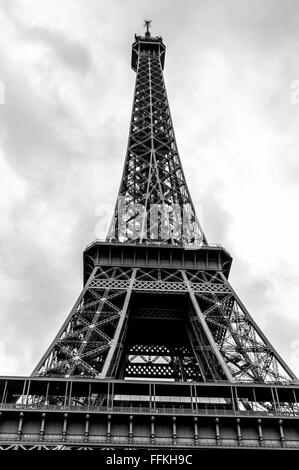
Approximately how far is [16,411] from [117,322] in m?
13.6

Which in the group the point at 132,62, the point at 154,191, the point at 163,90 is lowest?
the point at 154,191

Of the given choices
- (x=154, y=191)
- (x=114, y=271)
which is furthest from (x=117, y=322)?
(x=154, y=191)

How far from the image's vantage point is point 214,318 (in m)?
42.1

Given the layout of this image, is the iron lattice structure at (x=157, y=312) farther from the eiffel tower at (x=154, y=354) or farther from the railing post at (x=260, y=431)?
the railing post at (x=260, y=431)

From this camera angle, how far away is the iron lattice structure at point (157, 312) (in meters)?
36.4

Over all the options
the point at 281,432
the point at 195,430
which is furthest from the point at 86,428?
the point at 281,432

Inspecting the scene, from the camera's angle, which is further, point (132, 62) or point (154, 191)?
point (132, 62)

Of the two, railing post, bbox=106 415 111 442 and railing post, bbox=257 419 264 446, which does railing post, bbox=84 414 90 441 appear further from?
railing post, bbox=257 419 264 446

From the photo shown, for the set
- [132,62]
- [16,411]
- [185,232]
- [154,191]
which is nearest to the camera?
[16,411]

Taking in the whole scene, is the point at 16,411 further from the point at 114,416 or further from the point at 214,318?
the point at 214,318

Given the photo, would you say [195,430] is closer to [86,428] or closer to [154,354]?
[86,428]

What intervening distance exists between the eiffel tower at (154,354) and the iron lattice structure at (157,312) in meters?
0.11

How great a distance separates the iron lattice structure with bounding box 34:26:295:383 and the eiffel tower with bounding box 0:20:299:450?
0.11 meters

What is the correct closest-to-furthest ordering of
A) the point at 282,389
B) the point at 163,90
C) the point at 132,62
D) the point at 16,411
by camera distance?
1. the point at 16,411
2. the point at 282,389
3. the point at 163,90
4. the point at 132,62
